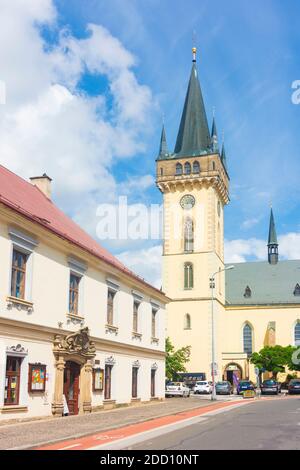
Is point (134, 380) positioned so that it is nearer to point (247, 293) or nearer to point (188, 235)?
point (188, 235)

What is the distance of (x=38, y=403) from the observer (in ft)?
68.7

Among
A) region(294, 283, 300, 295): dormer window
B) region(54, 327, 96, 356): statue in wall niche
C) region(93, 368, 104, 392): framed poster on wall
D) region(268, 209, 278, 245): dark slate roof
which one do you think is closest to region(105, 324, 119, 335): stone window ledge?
region(93, 368, 104, 392): framed poster on wall

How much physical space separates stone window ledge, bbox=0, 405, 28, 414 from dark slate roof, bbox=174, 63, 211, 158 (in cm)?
5526

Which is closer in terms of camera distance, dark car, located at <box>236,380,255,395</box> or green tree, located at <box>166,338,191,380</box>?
dark car, located at <box>236,380,255,395</box>

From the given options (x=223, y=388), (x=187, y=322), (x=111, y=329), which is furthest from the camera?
(x=187, y=322)

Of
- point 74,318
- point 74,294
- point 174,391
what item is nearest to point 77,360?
point 74,318

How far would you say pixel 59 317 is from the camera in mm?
22844

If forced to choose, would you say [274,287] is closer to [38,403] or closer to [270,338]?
[270,338]

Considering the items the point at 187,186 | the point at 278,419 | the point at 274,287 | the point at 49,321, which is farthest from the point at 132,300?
the point at 274,287

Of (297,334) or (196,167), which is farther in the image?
(297,334)

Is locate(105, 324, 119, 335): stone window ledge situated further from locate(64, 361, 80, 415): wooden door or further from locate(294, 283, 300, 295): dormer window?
locate(294, 283, 300, 295): dormer window

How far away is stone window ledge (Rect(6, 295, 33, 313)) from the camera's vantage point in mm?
19172

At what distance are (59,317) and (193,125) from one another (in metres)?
54.5
